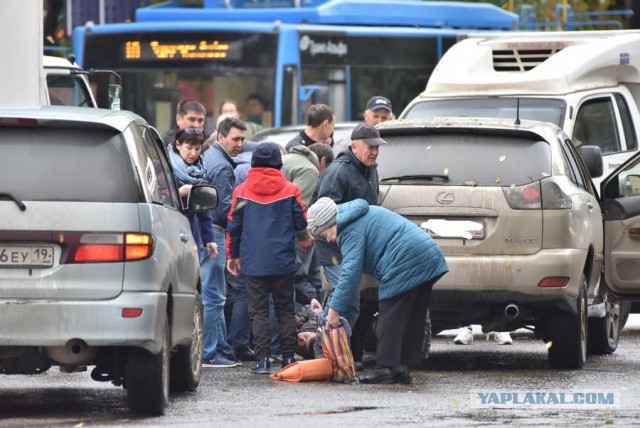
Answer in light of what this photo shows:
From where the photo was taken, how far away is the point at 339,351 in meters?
12.3

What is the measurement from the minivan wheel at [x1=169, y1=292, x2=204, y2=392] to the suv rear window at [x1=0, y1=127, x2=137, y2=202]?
184 cm

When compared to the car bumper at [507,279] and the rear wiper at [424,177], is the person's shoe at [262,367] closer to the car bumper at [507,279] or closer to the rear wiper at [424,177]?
the car bumper at [507,279]

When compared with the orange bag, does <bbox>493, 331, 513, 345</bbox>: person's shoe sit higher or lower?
lower

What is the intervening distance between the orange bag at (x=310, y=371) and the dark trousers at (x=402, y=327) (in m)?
0.39

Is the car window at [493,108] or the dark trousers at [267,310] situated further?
the car window at [493,108]

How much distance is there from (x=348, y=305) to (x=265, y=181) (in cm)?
124

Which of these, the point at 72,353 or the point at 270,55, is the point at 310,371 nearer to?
the point at 72,353

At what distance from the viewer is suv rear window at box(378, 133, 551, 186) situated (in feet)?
42.3

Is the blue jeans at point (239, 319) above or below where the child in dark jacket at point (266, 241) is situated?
below

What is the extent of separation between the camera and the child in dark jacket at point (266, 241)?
12898 mm

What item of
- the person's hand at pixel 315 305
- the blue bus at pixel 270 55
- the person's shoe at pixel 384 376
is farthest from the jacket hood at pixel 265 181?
the blue bus at pixel 270 55

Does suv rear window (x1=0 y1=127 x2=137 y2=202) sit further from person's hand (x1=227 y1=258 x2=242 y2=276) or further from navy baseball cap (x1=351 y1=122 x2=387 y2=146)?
person's hand (x1=227 y1=258 x2=242 y2=276)

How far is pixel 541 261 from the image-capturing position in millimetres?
12711

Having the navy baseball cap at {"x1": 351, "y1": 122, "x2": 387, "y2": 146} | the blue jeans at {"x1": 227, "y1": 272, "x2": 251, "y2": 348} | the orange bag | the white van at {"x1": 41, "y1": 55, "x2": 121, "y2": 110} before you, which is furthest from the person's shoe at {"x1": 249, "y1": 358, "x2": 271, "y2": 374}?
the white van at {"x1": 41, "y1": 55, "x2": 121, "y2": 110}
